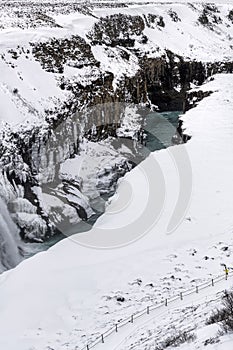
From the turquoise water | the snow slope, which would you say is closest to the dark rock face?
the turquoise water

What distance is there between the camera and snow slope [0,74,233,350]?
1353 cm

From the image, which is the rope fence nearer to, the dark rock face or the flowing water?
the flowing water

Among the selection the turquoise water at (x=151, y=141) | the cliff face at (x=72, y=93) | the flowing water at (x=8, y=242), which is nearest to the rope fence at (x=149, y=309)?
the flowing water at (x=8, y=242)

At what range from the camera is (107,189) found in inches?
1123

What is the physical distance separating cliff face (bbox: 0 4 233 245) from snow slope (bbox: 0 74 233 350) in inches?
215

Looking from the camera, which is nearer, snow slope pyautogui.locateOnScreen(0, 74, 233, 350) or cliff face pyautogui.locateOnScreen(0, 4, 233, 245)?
snow slope pyautogui.locateOnScreen(0, 74, 233, 350)

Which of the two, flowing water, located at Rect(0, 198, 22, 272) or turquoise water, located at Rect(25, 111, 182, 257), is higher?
flowing water, located at Rect(0, 198, 22, 272)

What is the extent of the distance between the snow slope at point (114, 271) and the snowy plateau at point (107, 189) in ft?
0.15

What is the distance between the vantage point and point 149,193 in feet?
66.7

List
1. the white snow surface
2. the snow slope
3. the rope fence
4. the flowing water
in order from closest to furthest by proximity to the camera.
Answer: the rope fence → the snow slope → the flowing water → the white snow surface

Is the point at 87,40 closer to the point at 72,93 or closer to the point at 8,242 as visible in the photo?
the point at 72,93

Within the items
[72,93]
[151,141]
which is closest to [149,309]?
[72,93]

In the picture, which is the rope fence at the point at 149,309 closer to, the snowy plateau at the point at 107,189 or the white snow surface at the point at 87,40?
the snowy plateau at the point at 107,189

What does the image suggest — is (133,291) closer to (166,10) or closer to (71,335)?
(71,335)
